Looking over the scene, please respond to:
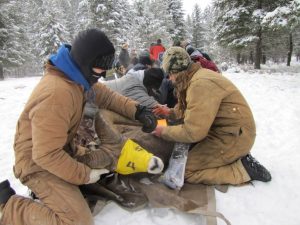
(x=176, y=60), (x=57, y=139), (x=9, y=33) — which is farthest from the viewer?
(x=9, y=33)

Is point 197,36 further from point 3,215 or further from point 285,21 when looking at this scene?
point 3,215

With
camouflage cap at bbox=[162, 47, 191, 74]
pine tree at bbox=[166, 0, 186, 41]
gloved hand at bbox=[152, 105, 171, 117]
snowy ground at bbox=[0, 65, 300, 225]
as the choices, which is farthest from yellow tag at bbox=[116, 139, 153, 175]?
pine tree at bbox=[166, 0, 186, 41]

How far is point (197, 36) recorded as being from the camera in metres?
41.6

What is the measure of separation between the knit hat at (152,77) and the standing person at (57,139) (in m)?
2.33

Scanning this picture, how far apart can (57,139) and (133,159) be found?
2.79 feet

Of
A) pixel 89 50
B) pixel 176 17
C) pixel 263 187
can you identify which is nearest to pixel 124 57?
pixel 263 187

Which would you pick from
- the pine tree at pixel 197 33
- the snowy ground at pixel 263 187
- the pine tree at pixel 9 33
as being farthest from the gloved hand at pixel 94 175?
the pine tree at pixel 197 33

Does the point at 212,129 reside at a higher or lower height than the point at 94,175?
higher

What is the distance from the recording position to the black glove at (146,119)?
3.54m

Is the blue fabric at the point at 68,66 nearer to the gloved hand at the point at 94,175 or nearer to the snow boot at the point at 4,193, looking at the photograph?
the gloved hand at the point at 94,175

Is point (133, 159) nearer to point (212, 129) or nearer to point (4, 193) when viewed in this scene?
Result: point (212, 129)

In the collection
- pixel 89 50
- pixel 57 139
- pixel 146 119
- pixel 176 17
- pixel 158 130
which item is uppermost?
pixel 176 17

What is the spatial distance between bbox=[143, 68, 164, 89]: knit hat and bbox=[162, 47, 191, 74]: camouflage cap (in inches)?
67.9

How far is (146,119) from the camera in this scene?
3.55 m
